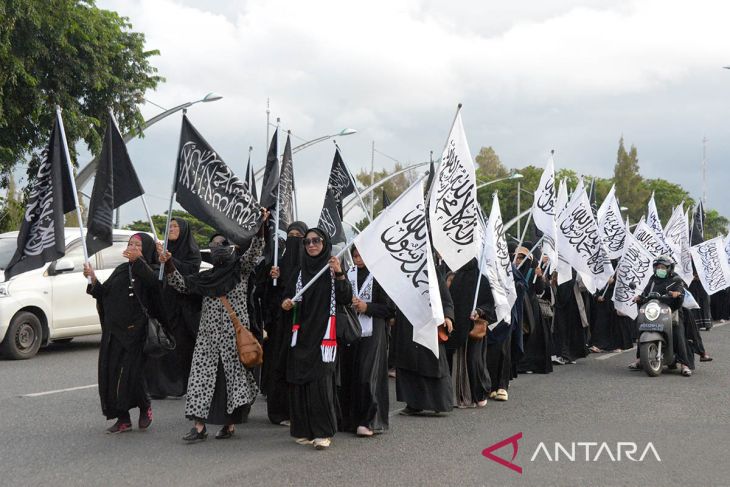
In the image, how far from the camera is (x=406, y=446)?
7426 mm

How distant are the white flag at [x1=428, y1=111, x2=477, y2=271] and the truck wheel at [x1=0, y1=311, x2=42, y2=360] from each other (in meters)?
6.54

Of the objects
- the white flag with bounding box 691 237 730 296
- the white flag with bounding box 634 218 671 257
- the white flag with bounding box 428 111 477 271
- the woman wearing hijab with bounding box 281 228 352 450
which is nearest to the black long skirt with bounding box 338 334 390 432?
the woman wearing hijab with bounding box 281 228 352 450

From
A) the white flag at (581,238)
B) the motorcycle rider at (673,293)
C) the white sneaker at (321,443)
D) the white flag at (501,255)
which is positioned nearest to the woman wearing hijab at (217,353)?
the white sneaker at (321,443)

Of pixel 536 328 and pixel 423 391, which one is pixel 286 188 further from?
pixel 536 328

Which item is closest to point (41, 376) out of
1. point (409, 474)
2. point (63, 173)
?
point (63, 173)

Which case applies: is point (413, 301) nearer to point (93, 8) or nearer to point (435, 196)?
point (435, 196)

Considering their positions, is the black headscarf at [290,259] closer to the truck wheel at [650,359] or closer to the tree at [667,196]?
the truck wheel at [650,359]

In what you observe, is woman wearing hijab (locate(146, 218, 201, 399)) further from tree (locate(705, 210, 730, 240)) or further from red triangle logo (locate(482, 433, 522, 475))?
tree (locate(705, 210, 730, 240))

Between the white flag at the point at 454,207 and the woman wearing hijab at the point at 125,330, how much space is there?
8.71 feet

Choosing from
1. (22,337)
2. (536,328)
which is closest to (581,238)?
(536,328)

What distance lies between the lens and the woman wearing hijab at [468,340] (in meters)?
9.62

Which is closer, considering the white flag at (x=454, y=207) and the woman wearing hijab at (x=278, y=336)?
the woman wearing hijab at (x=278, y=336)

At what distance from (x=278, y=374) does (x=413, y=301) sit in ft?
4.57

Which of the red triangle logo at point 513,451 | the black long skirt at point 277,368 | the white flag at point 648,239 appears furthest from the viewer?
the white flag at point 648,239
